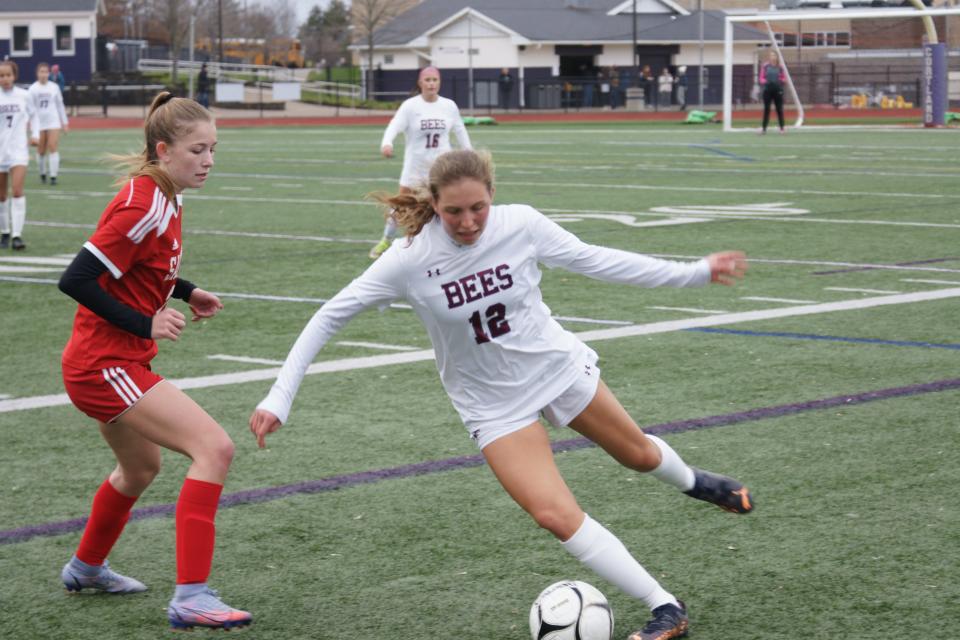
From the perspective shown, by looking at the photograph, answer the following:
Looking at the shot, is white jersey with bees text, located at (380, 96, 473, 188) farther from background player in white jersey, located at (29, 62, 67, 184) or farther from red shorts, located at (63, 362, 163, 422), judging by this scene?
red shorts, located at (63, 362, 163, 422)

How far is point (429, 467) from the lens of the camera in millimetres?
6695

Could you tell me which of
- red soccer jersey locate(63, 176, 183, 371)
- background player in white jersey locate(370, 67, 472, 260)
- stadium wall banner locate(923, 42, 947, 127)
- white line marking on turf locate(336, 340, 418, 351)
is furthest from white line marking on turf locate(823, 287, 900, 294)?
stadium wall banner locate(923, 42, 947, 127)

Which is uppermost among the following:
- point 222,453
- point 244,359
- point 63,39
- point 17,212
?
point 63,39

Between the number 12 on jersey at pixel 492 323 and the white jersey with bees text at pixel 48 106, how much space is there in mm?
20392

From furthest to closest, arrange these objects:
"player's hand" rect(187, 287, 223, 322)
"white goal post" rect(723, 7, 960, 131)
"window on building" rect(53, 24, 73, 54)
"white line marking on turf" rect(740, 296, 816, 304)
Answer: "window on building" rect(53, 24, 73, 54) < "white goal post" rect(723, 7, 960, 131) < "white line marking on turf" rect(740, 296, 816, 304) < "player's hand" rect(187, 287, 223, 322)

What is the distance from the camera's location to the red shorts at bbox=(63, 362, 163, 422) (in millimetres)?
4777

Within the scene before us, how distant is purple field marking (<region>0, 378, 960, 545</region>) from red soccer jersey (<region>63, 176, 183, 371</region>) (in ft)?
4.19

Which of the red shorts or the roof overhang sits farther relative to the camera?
the roof overhang

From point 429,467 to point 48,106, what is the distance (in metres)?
19.0

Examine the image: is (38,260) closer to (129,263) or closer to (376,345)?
(376,345)

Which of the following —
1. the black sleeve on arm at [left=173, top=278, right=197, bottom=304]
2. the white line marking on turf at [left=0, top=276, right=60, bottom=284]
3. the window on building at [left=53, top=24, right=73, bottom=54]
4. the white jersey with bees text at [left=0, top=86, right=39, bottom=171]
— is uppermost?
the window on building at [left=53, top=24, right=73, bottom=54]

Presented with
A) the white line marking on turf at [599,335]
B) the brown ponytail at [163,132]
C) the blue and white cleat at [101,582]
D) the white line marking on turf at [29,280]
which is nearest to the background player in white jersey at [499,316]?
the brown ponytail at [163,132]

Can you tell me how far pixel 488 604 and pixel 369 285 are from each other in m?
1.14

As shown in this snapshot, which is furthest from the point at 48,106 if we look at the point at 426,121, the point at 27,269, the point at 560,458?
the point at 560,458
